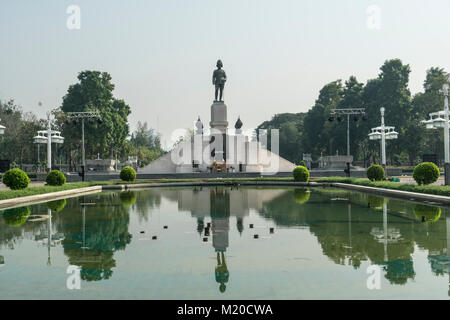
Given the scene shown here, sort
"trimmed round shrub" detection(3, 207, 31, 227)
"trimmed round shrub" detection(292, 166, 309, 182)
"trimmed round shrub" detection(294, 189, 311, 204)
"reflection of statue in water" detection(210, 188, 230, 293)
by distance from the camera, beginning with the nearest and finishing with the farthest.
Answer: "reflection of statue in water" detection(210, 188, 230, 293) < "trimmed round shrub" detection(3, 207, 31, 227) < "trimmed round shrub" detection(294, 189, 311, 204) < "trimmed round shrub" detection(292, 166, 309, 182)

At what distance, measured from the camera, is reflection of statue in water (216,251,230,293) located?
5.85 m

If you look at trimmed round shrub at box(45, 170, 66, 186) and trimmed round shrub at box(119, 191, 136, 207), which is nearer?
trimmed round shrub at box(119, 191, 136, 207)

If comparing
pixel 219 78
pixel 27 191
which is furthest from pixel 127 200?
pixel 219 78

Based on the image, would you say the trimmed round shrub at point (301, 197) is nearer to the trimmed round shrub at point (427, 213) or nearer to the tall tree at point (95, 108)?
the trimmed round shrub at point (427, 213)

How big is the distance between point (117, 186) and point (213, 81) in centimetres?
2051

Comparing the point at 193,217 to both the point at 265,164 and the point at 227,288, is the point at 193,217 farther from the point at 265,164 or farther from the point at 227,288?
the point at 265,164

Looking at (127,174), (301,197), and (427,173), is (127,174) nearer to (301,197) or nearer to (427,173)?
(301,197)

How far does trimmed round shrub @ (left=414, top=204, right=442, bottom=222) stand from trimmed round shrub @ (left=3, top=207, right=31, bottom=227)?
12.0 meters

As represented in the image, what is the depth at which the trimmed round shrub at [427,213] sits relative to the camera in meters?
12.1

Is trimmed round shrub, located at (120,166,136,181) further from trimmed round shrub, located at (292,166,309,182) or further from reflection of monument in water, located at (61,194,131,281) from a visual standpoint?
reflection of monument in water, located at (61,194,131,281)

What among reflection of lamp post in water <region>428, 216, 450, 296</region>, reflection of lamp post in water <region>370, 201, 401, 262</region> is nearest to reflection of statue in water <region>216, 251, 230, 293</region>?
reflection of lamp post in water <region>370, 201, 401, 262</region>

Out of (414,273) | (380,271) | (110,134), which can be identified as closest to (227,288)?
(380,271)

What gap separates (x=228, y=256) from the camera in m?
7.78

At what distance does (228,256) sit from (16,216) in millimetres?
9482
